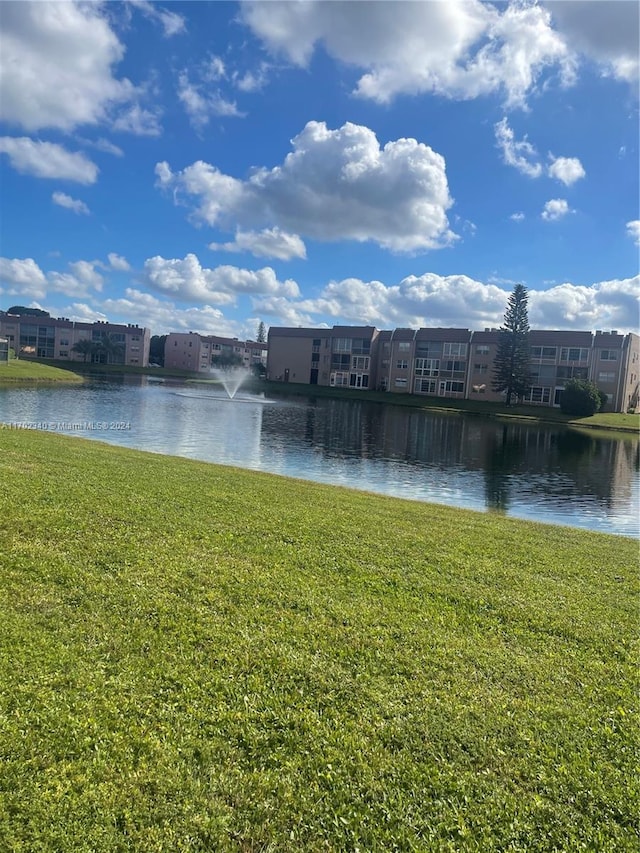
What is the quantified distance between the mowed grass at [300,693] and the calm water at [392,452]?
951 centimetres

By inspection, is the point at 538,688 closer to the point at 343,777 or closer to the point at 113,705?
the point at 343,777

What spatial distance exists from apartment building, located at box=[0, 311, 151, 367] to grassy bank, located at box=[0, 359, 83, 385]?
5490 cm

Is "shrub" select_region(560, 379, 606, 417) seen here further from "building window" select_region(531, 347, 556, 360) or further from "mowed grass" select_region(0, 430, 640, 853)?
"mowed grass" select_region(0, 430, 640, 853)

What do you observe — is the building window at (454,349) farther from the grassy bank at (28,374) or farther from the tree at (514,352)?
the grassy bank at (28,374)

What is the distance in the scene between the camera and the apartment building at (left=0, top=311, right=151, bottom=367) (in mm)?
117688

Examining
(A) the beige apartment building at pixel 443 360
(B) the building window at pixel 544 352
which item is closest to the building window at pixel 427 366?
(A) the beige apartment building at pixel 443 360

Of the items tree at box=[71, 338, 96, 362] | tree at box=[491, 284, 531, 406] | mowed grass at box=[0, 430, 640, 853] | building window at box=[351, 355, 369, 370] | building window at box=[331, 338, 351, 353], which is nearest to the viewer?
mowed grass at box=[0, 430, 640, 853]

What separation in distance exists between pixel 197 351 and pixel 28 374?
78.9m

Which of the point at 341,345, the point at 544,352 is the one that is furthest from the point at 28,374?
the point at 544,352

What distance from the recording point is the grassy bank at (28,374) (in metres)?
52.8

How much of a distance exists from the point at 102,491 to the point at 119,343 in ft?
405

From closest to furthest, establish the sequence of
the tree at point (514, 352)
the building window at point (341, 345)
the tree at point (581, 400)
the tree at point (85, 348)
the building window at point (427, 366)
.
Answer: the tree at point (581, 400) → the tree at point (514, 352) → the building window at point (427, 366) → the building window at point (341, 345) → the tree at point (85, 348)

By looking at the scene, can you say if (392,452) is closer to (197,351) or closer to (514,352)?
(514,352)

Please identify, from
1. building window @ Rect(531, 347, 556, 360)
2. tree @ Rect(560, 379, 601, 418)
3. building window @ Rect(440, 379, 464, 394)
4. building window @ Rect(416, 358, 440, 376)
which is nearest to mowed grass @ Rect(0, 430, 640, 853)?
tree @ Rect(560, 379, 601, 418)
